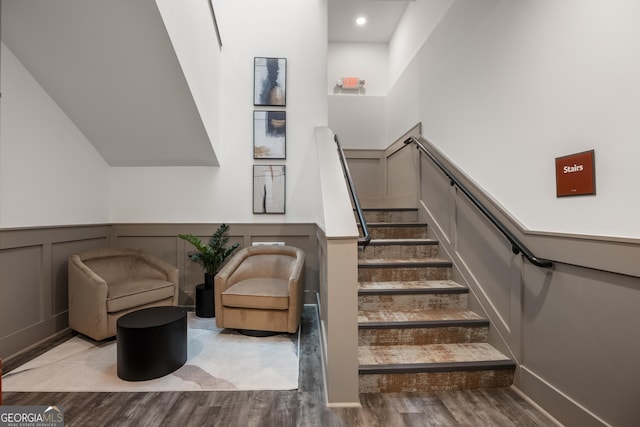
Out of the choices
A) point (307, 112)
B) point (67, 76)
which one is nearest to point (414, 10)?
point (307, 112)

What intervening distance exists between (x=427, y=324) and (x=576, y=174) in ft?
4.47

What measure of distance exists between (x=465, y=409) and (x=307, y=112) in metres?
3.42

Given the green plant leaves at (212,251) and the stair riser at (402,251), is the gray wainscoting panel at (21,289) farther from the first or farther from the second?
the stair riser at (402,251)

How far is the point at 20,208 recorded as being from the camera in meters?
2.59

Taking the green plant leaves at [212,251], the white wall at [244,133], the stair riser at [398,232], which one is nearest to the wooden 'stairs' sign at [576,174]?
the stair riser at [398,232]

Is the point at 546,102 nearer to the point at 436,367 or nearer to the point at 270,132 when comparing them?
the point at 436,367

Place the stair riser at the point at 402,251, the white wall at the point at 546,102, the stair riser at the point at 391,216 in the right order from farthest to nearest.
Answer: the stair riser at the point at 391,216, the stair riser at the point at 402,251, the white wall at the point at 546,102

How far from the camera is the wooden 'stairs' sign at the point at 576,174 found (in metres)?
1.57

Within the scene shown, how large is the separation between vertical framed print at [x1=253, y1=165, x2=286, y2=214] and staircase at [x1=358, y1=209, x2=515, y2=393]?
139 centimetres

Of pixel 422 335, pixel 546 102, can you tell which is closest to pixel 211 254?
pixel 422 335

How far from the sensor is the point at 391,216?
372cm

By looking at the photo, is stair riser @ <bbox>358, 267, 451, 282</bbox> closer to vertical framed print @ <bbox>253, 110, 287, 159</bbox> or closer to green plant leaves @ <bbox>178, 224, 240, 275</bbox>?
green plant leaves @ <bbox>178, 224, 240, 275</bbox>

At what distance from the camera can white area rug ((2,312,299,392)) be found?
2094 millimetres

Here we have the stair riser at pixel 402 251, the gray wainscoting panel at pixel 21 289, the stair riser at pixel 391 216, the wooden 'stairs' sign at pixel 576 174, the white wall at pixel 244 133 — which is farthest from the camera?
the white wall at pixel 244 133
